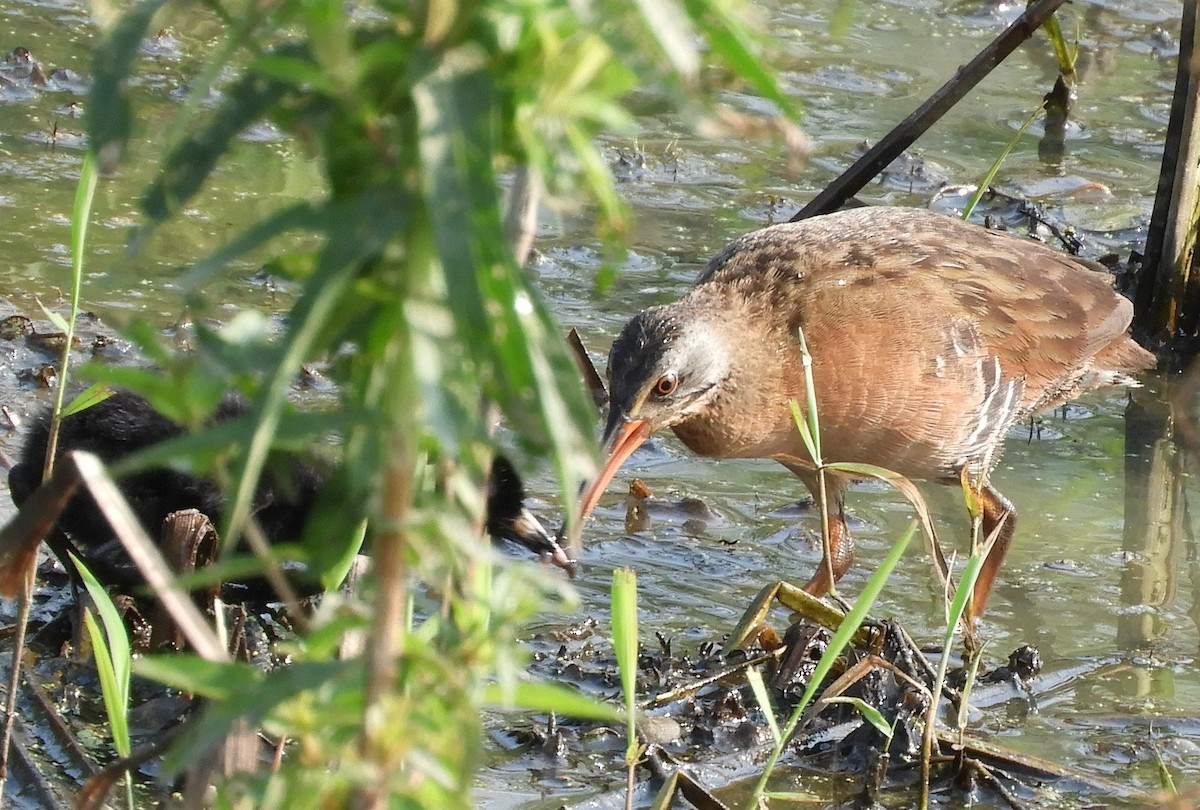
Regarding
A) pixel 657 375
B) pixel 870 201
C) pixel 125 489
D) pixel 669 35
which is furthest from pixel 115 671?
pixel 870 201

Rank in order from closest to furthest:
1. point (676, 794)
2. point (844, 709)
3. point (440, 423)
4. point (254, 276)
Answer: point (440, 423), point (676, 794), point (844, 709), point (254, 276)

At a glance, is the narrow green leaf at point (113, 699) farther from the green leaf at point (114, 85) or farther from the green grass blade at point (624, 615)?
the green leaf at point (114, 85)

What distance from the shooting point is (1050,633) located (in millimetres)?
4453

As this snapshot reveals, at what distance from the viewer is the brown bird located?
4.43 m

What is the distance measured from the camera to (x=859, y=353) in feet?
15.1

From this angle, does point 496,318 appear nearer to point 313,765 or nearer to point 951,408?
point 313,765

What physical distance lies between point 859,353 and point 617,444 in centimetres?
78

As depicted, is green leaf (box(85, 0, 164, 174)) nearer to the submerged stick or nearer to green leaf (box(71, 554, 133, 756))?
green leaf (box(71, 554, 133, 756))

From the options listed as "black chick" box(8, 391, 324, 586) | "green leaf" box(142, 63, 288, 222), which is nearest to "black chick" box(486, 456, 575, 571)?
"black chick" box(8, 391, 324, 586)

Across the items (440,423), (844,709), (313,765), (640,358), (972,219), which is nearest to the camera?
(440,423)

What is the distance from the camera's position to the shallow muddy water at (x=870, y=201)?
4152 mm

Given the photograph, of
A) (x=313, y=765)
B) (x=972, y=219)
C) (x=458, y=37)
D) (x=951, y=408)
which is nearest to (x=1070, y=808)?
(x=951, y=408)

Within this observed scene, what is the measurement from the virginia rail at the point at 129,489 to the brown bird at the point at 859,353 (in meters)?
0.64

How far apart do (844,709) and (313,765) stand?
2.71 m
